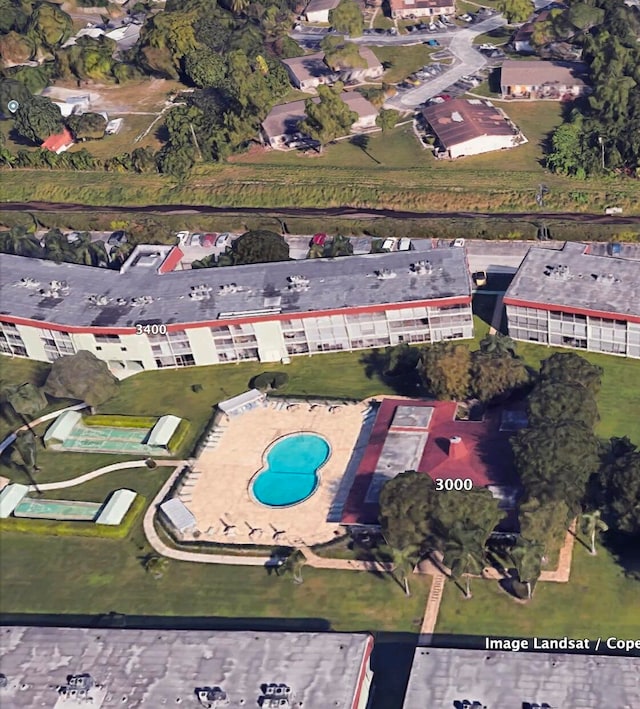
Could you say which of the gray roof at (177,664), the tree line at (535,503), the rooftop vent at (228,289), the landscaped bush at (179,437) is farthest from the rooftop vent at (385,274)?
the gray roof at (177,664)

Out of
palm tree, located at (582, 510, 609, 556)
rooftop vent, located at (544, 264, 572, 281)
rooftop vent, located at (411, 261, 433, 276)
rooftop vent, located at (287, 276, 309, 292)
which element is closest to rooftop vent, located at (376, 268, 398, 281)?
rooftop vent, located at (411, 261, 433, 276)

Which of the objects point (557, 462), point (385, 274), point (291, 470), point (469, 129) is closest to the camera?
point (557, 462)

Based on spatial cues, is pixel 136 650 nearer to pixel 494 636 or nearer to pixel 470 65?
pixel 494 636

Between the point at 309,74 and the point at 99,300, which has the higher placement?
the point at 99,300

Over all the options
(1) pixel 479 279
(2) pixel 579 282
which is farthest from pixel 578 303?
(1) pixel 479 279

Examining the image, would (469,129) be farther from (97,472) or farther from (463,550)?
(463,550)

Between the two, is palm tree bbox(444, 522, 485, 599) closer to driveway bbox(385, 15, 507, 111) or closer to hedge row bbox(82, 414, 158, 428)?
hedge row bbox(82, 414, 158, 428)

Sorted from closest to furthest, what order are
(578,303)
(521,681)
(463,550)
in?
(521,681) < (463,550) < (578,303)
